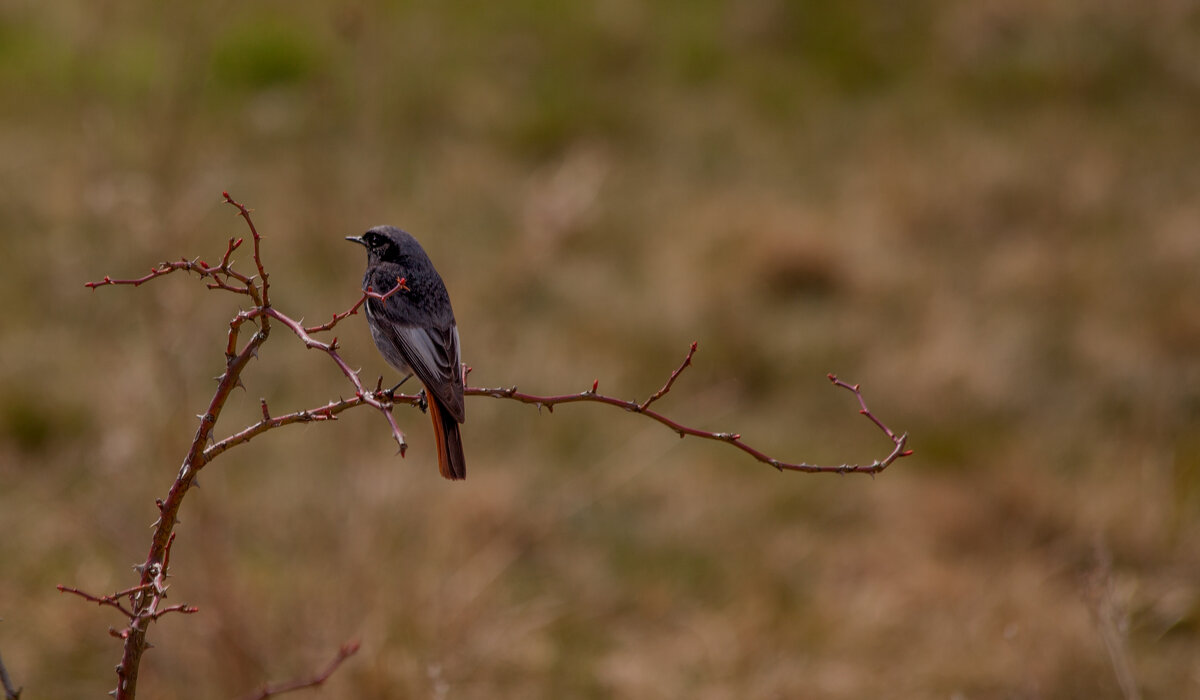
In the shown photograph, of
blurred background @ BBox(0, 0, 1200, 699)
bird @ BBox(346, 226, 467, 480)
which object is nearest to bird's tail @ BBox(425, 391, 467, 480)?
bird @ BBox(346, 226, 467, 480)

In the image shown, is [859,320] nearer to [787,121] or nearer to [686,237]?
[686,237]

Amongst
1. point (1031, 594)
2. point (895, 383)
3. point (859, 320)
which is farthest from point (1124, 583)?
point (859, 320)

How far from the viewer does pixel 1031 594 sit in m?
5.85

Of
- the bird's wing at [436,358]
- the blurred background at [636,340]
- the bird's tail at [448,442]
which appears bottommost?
the bird's tail at [448,442]

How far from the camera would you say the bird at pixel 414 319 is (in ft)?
10.4

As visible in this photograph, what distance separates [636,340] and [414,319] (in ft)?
14.3

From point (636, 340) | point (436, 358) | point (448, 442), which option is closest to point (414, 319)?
point (436, 358)

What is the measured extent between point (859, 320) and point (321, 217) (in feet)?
13.4

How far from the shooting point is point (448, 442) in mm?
3035

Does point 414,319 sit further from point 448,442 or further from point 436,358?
point 448,442

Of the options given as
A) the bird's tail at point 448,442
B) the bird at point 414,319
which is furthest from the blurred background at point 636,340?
the bird's tail at point 448,442

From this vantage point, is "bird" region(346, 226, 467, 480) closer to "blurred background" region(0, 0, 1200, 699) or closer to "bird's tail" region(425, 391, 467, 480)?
"bird's tail" region(425, 391, 467, 480)

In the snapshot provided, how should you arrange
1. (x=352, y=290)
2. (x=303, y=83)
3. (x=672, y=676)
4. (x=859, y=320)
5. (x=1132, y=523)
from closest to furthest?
(x=672, y=676), (x=352, y=290), (x=1132, y=523), (x=859, y=320), (x=303, y=83)

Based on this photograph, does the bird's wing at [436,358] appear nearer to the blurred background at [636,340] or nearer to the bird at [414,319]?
the bird at [414,319]
